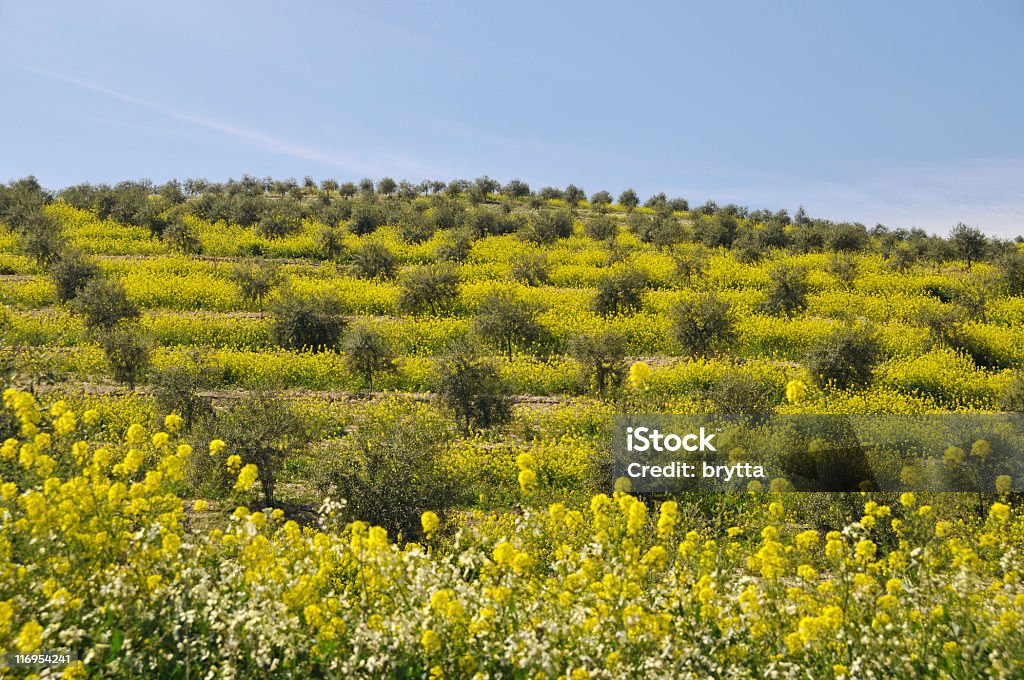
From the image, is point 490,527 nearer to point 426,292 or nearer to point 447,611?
point 447,611

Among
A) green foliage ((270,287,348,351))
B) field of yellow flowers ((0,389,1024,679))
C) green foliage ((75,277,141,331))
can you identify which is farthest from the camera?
green foliage ((270,287,348,351))

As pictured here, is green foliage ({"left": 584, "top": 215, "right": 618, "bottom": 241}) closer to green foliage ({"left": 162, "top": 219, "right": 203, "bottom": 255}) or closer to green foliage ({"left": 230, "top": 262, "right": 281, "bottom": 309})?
green foliage ({"left": 230, "top": 262, "right": 281, "bottom": 309})

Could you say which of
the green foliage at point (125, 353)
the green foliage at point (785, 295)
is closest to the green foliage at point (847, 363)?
the green foliage at point (785, 295)

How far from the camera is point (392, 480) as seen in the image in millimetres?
8656

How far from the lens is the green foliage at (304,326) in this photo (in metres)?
18.0

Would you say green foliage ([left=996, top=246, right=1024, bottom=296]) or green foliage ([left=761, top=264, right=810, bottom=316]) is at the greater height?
green foliage ([left=996, top=246, right=1024, bottom=296])

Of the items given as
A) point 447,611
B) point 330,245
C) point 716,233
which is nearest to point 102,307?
point 330,245

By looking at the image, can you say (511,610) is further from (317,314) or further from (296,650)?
(317,314)

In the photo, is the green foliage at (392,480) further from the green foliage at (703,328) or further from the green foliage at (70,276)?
the green foliage at (70,276)

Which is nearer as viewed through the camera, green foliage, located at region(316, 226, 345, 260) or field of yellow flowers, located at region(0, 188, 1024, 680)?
field of yellow flowers, located at region(0, 188, 1024, 680)

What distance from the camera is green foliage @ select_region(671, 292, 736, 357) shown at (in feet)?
59.3

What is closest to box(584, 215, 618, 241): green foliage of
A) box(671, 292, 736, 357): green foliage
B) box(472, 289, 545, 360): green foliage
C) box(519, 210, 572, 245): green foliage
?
box(519, 210, 572, 245): green foliage

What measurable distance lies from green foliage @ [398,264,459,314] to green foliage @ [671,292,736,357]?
8196 millimetres

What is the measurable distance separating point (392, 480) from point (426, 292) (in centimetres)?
1401
